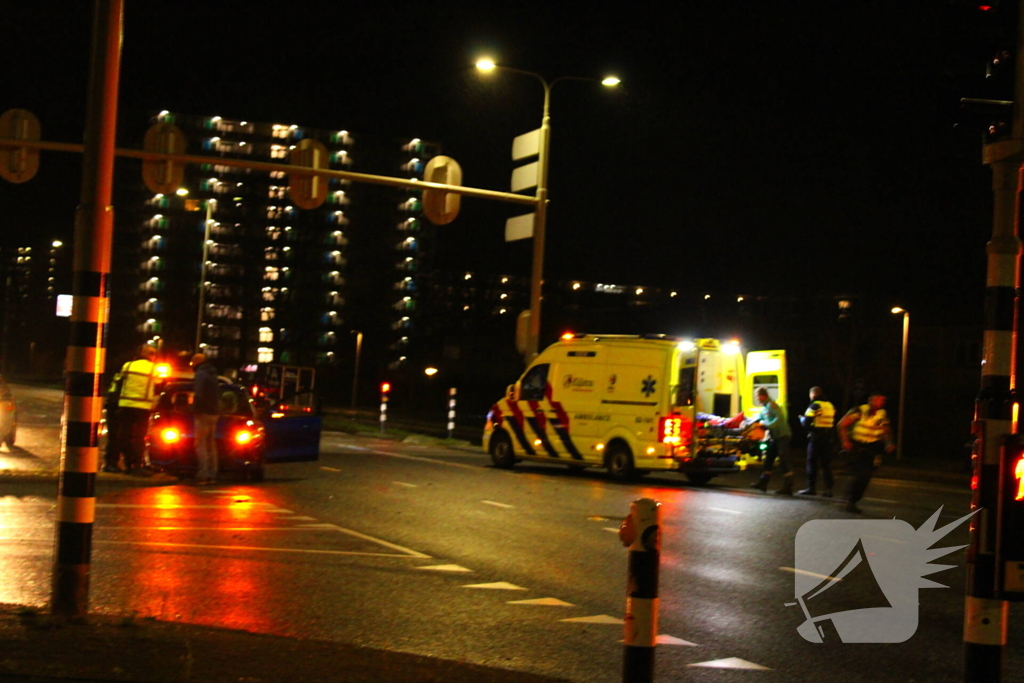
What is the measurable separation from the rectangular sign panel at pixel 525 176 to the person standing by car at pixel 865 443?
12.4m

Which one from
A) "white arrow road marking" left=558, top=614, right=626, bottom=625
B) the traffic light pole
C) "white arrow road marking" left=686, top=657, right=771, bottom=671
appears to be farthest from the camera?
"white arrow road marking" left=558, top=614, right=626, bottom=625

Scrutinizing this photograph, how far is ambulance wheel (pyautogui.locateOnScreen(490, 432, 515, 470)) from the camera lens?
22.3 meters

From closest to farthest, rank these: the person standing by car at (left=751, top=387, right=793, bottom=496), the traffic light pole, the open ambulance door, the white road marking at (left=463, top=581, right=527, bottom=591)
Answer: the traffic light pole → the white road marking at (left=463, top=581, right=527, bottom=591) → the person standing by car at (left=751, top=387, right=793, bottom=496) → the open ambulance door

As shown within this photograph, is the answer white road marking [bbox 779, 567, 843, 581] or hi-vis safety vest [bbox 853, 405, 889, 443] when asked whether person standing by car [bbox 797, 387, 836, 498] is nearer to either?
hi-vis safety vest [bbox 853, 405, 889, 443]

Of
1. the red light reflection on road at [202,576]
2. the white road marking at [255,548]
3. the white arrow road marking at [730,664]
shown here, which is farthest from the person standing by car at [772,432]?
the white arrow road marking at [730,664]

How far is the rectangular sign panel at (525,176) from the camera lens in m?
26.9

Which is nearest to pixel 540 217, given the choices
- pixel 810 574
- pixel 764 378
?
pixel 764 378

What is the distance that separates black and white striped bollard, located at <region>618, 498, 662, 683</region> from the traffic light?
154 cm

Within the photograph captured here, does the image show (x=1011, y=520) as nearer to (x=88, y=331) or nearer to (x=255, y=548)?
(x=88, y=331)

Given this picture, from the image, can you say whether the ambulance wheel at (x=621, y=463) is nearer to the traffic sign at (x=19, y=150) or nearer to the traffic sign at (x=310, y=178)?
the traffic sign at (x=310, y=178)

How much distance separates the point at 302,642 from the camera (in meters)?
6.60

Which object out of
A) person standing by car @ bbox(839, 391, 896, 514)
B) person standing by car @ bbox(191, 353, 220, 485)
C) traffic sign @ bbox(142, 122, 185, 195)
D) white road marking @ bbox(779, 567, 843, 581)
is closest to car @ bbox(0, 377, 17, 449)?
traffic sign @ bbox(142, 122, 185, 195)

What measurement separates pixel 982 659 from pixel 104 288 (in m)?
5.27

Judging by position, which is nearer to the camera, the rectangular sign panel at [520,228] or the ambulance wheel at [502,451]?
the ambulance wheel at [502,451]
